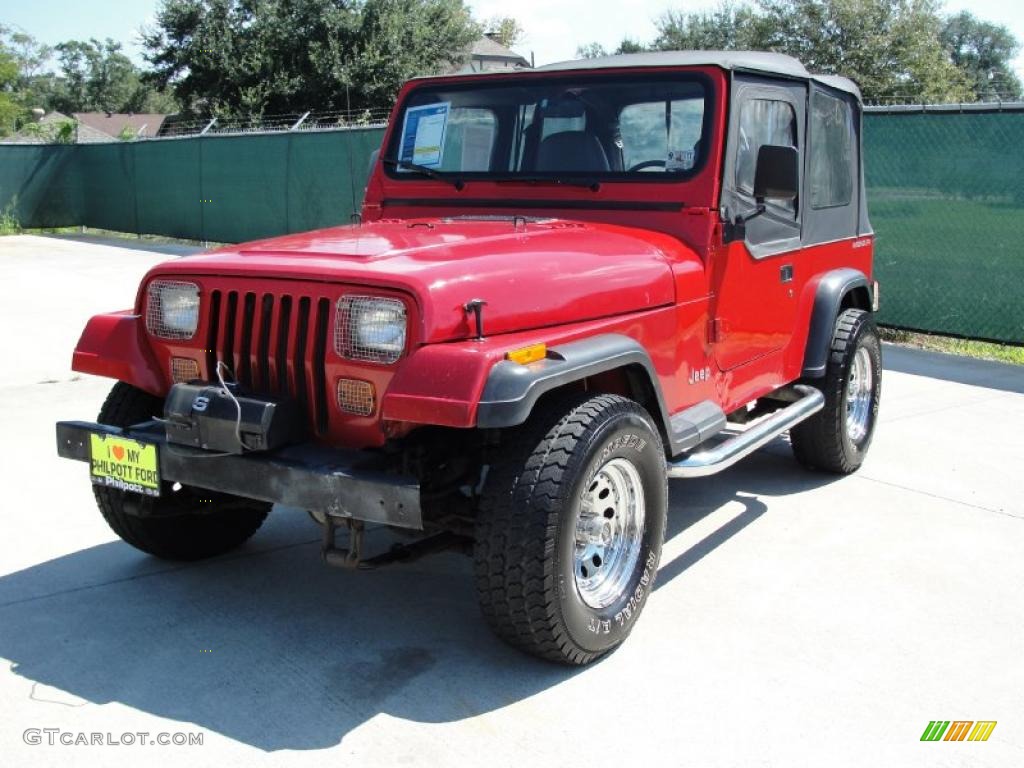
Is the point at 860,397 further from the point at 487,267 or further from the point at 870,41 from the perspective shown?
the point at 870,41

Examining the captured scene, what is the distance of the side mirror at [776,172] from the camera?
4195mm

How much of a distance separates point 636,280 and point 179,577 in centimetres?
210

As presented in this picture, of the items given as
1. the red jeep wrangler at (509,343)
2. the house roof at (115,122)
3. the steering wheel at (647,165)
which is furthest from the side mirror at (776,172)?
the house roof at (115,122)

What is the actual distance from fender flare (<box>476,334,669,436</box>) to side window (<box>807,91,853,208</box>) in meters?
2.04

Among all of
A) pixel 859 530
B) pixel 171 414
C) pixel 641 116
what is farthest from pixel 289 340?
pixel 859 530

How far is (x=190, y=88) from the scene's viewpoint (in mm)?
37000

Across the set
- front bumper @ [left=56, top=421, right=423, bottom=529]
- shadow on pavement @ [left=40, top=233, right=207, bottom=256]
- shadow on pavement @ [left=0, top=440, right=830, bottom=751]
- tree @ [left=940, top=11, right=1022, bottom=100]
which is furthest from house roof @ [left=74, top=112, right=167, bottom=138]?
front bumper @ [left=56, top=421, right=423, bottom=529]

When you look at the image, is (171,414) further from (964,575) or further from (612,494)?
(964,575)

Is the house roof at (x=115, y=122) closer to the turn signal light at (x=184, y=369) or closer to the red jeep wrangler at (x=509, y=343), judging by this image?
the red jeep wrangler at (x=509, y=343)

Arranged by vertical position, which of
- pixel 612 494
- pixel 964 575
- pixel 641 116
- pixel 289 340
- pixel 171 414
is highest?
pixel 641 116

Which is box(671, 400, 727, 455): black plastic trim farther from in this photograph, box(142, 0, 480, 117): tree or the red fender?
box(142, 0, 480, 117): tree

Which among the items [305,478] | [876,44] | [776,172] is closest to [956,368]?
[776,172]

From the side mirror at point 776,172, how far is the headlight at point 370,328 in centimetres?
179

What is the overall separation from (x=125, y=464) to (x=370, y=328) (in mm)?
989
